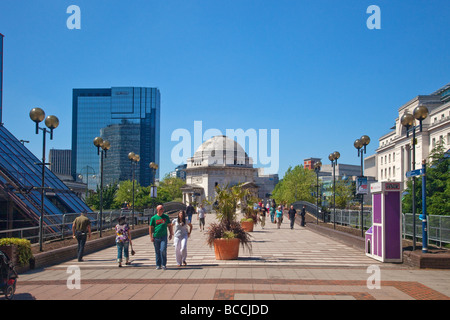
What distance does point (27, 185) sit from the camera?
24.2 metres

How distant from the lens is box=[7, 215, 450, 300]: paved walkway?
8.88 meters

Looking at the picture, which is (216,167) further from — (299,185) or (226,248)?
(226,248)

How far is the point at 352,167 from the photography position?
7569 inches

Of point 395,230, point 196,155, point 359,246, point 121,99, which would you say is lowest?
point 359,246

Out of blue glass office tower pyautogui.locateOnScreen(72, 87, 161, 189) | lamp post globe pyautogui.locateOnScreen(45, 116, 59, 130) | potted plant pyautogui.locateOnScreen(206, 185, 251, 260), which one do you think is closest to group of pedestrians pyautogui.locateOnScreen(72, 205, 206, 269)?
potted plant pyautogui.locateOnScreen(206, 185, 251, 260)

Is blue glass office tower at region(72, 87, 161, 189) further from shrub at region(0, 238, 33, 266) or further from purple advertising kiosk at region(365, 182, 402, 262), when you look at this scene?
purple advertising kiosk at region(365, 182, 402, 262)

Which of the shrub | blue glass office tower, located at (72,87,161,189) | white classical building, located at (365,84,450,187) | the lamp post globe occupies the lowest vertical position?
the shrub

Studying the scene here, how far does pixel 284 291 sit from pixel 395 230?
20.5 ft

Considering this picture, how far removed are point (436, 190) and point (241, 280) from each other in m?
18.3

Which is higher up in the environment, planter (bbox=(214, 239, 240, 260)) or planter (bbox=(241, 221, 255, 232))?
planter (bbox=(214, 239, 240, 260))

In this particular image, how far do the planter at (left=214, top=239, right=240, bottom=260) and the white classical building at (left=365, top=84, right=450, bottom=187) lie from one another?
148 ft
